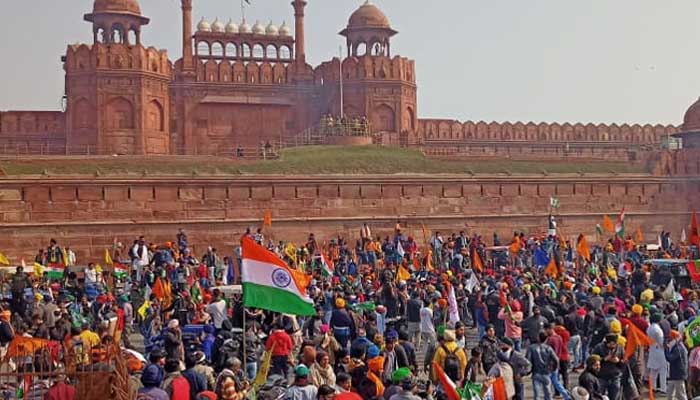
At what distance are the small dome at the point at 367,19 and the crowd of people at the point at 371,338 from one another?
24.4 m

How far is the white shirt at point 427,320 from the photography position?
472 inches

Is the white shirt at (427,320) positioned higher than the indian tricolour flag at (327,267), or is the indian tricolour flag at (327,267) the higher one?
the white shirt at (427,320)

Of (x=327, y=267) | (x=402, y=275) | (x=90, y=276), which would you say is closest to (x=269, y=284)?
(x=402, y=275)

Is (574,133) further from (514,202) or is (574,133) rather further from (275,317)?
(275,317)

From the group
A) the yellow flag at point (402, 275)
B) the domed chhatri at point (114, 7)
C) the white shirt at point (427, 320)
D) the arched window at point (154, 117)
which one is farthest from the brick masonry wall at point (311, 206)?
the white shirt at point (427, 320)

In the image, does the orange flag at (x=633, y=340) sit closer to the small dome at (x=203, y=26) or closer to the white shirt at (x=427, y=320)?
the white shirt at (x=427, y=320)

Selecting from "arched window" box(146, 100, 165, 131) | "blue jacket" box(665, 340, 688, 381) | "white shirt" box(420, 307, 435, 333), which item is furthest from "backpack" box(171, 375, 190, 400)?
"arched window" box(146, 100, 165, 131)

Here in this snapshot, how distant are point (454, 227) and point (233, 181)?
768 centimetres

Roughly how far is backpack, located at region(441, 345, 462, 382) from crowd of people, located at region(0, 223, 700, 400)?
0.02m

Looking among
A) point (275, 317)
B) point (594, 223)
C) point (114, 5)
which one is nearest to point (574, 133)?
point (594, 223)

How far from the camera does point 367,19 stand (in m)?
41.2

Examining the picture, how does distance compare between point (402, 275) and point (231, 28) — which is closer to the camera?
point (402, 275)

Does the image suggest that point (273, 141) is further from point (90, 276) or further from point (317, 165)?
point (90, 276)

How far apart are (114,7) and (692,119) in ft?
81.6
